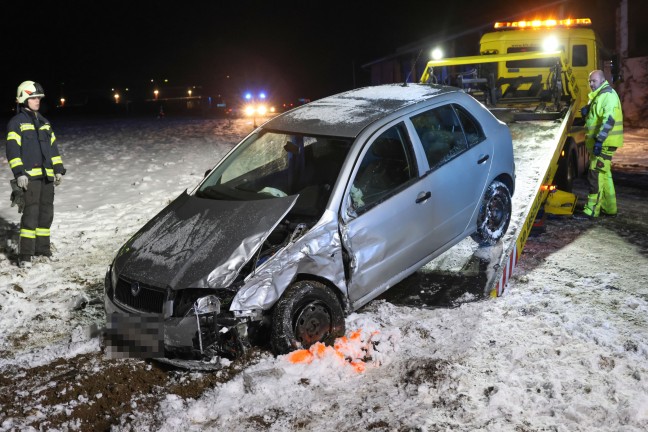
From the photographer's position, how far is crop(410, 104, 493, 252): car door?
5.12 metres

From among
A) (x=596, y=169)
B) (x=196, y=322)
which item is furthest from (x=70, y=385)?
(x=596, y=169)

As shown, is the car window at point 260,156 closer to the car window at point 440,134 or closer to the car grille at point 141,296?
the car window at point 440,134

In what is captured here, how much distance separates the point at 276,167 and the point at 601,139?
14.5ft

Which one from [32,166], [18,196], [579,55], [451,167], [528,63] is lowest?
[18,196]

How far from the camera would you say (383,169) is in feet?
16.1

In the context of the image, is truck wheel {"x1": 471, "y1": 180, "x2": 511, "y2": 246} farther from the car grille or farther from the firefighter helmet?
the firefighter helmet

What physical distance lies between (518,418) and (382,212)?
1711 mm

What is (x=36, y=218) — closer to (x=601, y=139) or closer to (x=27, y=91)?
(x=27, y=91)

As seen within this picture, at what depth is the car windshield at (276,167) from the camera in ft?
15.7

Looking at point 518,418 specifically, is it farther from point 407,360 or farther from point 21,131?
point 21,131

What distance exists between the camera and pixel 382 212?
4.61 meters

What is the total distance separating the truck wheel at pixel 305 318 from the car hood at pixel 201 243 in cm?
39

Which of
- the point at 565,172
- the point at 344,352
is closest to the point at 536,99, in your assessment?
the point at 565,172

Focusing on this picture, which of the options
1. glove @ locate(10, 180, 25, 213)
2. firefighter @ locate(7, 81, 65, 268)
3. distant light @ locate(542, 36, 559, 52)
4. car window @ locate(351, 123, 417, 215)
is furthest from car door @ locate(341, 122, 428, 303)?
distant light @ locate(542, 36, 559, 52)
